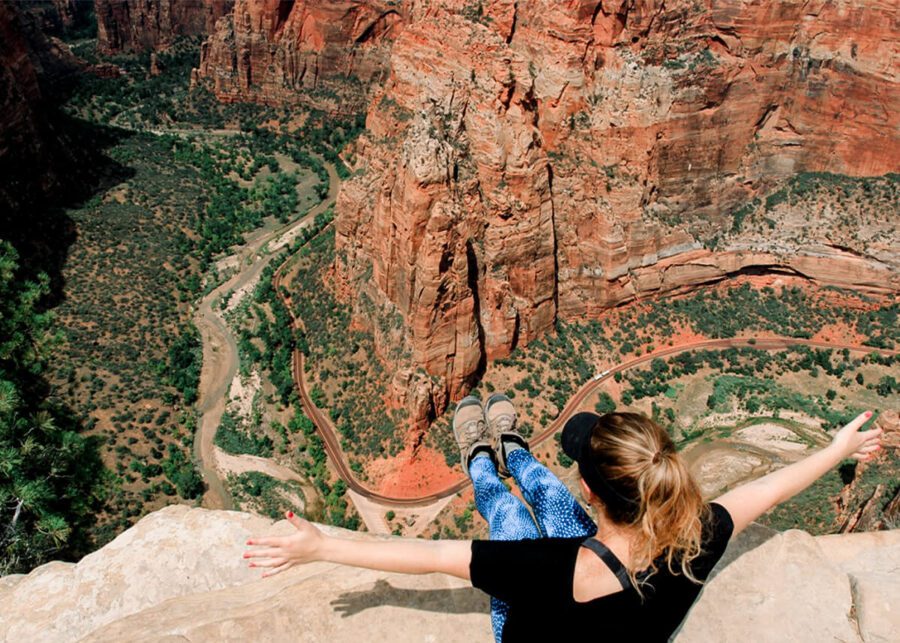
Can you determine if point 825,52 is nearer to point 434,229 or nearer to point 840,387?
point 840,387

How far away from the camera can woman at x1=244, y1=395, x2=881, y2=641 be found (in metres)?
6.15

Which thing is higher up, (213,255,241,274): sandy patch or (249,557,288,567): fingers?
(249,557,288,567): fingers

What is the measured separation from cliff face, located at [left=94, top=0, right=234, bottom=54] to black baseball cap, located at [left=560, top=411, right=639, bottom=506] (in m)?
132

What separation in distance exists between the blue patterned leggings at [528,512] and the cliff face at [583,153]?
28.4 meters

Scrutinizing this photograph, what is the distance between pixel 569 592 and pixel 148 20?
13505 centimetres

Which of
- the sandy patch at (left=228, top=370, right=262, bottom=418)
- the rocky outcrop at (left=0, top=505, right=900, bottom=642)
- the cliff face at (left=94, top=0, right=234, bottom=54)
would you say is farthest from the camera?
the cliff face at (left=94, top=0, right=234, bottom=54)

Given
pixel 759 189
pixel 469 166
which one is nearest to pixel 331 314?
pixel 469 166

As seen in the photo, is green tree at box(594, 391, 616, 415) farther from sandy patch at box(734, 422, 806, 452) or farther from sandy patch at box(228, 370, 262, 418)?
sandy patch at box(228, 370, 262, 418)

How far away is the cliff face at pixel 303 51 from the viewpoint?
8856cm

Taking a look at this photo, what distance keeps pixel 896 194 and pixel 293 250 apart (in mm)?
49548

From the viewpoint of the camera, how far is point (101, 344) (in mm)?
47031

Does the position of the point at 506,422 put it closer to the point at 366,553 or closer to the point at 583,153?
the point at 366,553

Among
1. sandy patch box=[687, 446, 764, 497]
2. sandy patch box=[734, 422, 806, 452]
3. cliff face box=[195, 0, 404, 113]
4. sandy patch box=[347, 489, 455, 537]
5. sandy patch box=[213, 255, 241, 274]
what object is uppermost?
cliff face box=[195, 0, 404, 113]

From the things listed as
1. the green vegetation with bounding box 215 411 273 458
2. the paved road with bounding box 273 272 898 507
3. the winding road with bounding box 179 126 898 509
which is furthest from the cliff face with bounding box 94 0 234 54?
the green vegetation with bounding box 215 411 273 458
